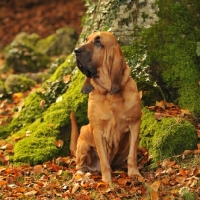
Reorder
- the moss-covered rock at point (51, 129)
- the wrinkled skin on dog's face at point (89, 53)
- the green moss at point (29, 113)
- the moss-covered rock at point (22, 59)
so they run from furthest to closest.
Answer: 1. the moss-covered rock at point (22, 59)
2. the green moss at point (29, 113)
3. the moss-covered rock at point (51, 129)
4. the wrinkled skin on dog's face at point (89, 53)

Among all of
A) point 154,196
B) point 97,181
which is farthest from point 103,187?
point 154,196

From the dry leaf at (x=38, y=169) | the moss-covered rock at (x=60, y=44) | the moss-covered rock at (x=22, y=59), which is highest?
the moss-covered rock at (x=60, y=44)

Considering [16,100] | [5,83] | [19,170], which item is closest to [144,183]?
[19,170]

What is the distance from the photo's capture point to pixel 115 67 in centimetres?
655

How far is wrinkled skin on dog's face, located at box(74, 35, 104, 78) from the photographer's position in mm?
6418

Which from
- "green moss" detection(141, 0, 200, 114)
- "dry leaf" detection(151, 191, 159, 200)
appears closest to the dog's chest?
"dry leaf" detection(151, 191, 159, 200)

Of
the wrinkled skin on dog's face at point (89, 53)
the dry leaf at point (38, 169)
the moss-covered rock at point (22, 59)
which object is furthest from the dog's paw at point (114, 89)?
the moss-covered rock at point (22, 59)

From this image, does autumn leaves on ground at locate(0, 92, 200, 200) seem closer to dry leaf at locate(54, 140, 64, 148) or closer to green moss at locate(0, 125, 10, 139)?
dry leaf at locate(54, 140, 64, 148)

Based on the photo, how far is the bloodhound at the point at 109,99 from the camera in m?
6.52

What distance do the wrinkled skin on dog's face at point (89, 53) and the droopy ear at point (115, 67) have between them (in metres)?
0.13

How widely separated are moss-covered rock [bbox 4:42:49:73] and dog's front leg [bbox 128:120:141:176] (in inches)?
268

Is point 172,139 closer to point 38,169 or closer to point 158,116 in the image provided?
point 158,116

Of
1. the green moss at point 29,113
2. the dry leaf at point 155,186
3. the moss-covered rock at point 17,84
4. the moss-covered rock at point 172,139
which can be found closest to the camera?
the dry leaf at point 155,186

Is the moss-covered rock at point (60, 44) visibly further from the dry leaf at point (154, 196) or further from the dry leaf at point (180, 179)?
the dry leaf at point (154, 196)
